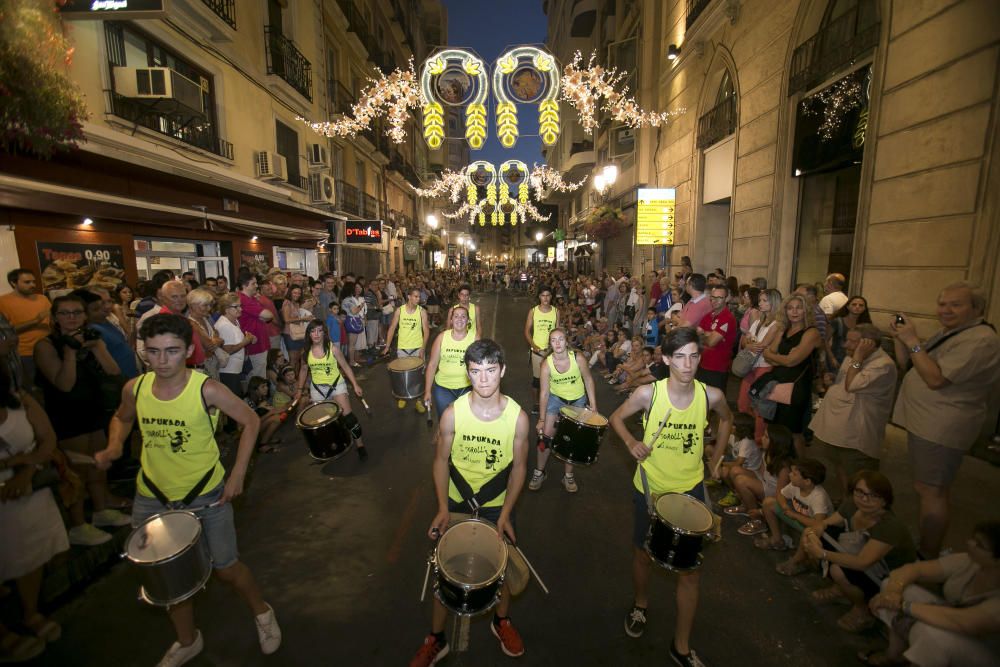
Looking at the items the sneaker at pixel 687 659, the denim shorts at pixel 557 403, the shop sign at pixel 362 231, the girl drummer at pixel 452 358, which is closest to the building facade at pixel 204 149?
the shop sign at pixel 362 231

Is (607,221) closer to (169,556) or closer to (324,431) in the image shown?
(324,431)

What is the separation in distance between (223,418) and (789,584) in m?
7.15

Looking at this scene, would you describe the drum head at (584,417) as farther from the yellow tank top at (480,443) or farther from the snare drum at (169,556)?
the snare drum at (169,556)

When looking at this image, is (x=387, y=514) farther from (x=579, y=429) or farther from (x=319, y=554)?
(x=579, y=429)

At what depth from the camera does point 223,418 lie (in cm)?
664

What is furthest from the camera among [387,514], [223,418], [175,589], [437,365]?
[223,418]

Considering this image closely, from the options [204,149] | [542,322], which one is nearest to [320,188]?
[204,149]

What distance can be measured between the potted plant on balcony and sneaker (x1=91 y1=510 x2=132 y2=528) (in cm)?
2060

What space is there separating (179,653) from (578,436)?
10.8ft

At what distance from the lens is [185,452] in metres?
2.99

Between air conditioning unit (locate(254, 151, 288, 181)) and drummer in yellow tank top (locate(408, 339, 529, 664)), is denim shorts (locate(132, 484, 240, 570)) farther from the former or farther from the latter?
air conditioning unit (locate(254, 151, 288, 181))

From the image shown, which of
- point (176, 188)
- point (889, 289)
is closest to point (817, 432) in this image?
point (889, 289)

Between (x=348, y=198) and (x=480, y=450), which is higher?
(x=348, y=198)

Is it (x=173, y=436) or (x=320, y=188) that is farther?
(x=320, y=188)
